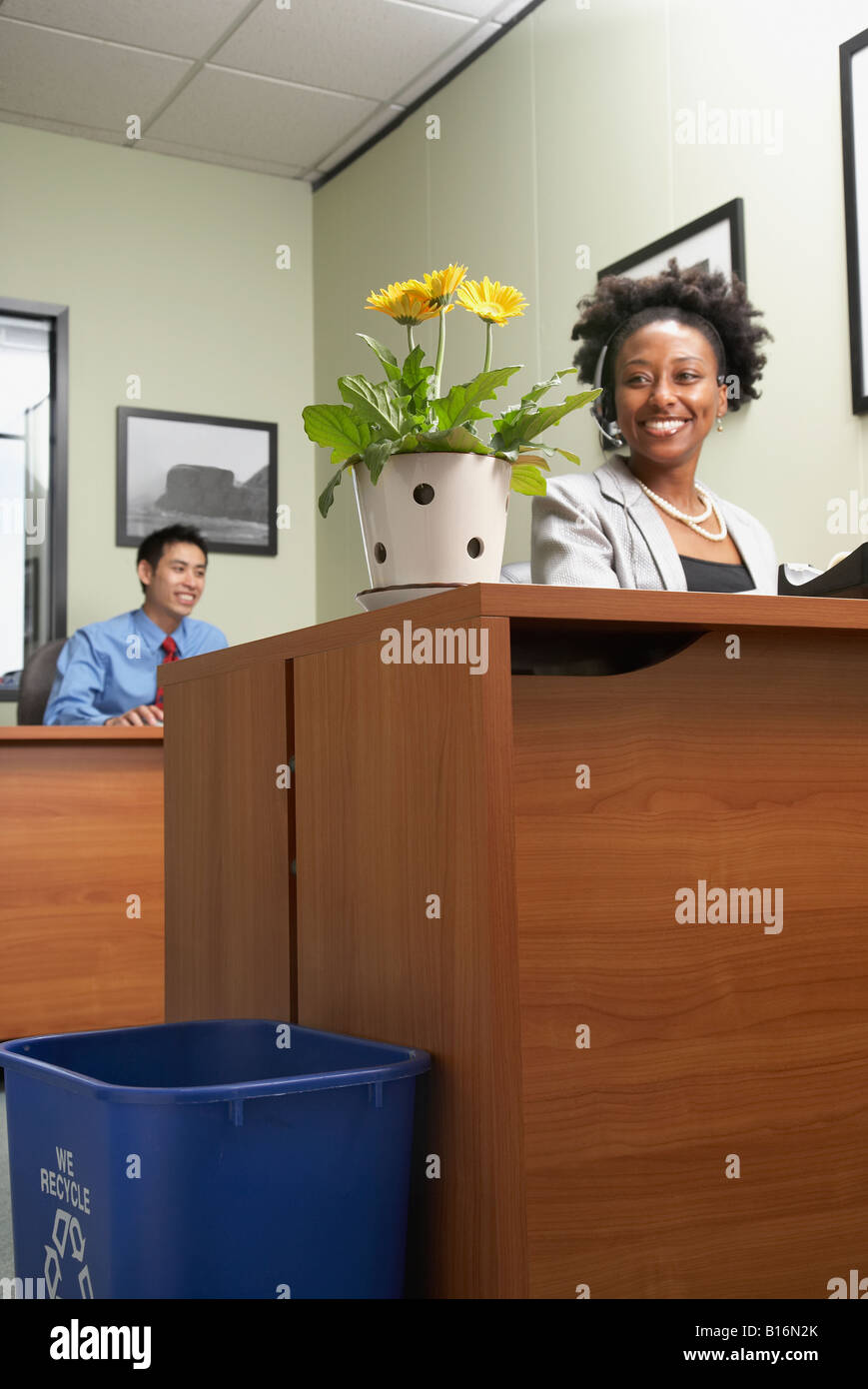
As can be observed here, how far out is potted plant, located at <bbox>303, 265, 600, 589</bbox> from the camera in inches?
47.8

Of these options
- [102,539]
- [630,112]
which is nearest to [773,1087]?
[630,112]

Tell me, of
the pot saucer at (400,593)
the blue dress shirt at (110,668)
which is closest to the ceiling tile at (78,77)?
the blue dress shirt at (110,668)

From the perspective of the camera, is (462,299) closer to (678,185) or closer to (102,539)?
(678,185)

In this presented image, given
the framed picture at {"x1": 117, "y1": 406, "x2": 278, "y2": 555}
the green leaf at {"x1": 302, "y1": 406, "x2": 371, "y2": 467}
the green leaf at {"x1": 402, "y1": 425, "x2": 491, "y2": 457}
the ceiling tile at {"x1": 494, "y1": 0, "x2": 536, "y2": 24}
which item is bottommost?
the green leaf at {"x1": 402, "y1": 425, "x2": 491, "y2": 457}

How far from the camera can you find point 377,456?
3.93ft

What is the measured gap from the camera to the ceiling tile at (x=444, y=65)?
3744mm

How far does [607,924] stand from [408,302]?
67 centimetres

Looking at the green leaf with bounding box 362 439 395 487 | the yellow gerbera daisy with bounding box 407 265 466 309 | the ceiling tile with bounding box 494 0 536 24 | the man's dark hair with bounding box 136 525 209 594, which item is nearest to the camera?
the green leaf with bounding box 362 439 395 487

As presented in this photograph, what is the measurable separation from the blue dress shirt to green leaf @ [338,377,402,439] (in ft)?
8.46

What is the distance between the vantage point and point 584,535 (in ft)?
6.14

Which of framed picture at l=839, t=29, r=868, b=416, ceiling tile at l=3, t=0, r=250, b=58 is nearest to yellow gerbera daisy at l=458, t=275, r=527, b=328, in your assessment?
framed picture at l=839, t=29, r=868, b=416

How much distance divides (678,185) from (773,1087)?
249 centimetres

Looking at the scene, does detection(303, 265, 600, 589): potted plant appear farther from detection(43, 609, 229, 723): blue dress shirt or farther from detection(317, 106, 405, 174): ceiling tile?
detection(317, 106, 405, 174): ceiling tile

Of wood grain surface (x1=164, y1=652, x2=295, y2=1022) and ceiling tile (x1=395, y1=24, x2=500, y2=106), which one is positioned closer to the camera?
wood grain surface (x1=164, y1=652, x2=295, y2=1022)
